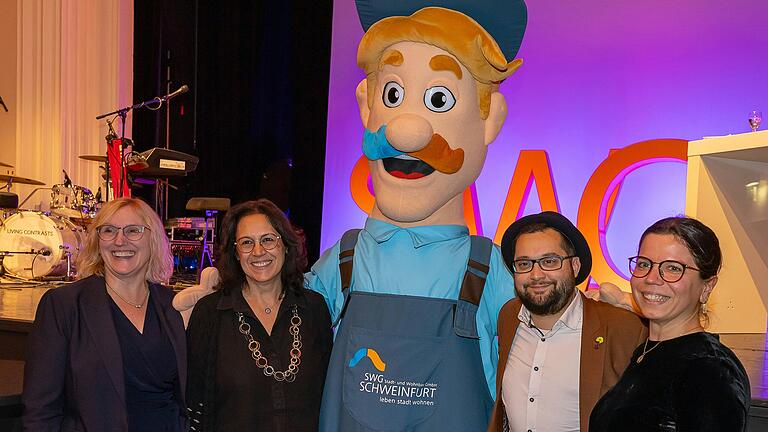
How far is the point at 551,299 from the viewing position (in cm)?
205

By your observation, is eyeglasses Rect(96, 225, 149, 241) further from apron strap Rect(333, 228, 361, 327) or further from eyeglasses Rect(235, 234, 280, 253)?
apron strap Rect(333, 228, 361, 327)

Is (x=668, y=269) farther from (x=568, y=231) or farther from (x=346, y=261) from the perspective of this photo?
(x=346, y=261)

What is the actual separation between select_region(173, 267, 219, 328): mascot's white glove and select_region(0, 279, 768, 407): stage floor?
1.63 meters

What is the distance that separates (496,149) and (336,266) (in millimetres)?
4023

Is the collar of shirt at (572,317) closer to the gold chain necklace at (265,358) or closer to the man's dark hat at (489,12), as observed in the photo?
the gold chain necklace at (265,358)

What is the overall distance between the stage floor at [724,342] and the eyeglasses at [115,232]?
1660 millimetres

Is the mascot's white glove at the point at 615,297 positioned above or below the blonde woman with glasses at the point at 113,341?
above

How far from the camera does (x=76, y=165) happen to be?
7.69 m

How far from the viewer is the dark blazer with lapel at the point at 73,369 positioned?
215 centimetres

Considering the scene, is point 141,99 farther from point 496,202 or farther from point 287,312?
point 287,312

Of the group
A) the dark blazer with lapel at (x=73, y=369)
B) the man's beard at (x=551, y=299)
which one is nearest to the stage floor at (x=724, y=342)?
the man's beard at (x=551, y=299)

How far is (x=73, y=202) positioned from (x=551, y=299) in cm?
621

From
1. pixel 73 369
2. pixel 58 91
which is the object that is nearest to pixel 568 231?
pixel 73 369

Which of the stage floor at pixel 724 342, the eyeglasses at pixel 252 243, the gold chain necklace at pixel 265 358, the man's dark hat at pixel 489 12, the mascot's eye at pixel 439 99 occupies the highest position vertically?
the man's dark hat at pixel 489 12
